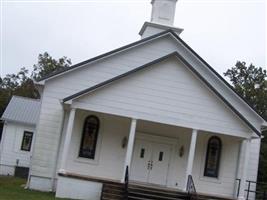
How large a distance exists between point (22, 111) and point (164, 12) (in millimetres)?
14823

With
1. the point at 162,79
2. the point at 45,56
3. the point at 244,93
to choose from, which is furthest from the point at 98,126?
the point at 45,56

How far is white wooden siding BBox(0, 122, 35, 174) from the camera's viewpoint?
3566 cm

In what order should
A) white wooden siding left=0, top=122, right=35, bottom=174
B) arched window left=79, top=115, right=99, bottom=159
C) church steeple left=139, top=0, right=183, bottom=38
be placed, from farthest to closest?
white wooden siding left=0, top=122, right=35, bottom=174 < church steeple left=139, top=0, right=183, bottom=38 < arched window left=79, top=115, right=99, bottom=159

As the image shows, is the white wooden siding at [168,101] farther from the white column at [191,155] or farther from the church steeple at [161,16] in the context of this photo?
the church steeple at [161,16]

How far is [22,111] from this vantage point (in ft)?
125

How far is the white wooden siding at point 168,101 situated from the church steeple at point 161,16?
5346 mm

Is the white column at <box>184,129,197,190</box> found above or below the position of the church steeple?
below

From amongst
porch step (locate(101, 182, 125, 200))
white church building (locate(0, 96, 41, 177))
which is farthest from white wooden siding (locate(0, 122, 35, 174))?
porch step (locate(101, 182, 125, 200))

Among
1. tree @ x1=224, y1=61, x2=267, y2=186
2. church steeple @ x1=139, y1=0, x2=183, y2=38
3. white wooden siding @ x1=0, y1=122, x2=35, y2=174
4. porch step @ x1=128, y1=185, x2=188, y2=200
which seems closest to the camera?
porch step @ x1=128, y1=185, x2=188, y2=200

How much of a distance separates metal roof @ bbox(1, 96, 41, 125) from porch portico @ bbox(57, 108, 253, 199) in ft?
42.8

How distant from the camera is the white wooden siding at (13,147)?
3566cm

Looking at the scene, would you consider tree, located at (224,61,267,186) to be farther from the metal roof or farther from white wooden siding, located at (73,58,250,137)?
white wooden siding, located at (73,58,250,137)

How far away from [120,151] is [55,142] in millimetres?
2890

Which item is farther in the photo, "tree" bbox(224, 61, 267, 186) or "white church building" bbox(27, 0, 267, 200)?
"tree" bbox(224, 61, 267, 186)
